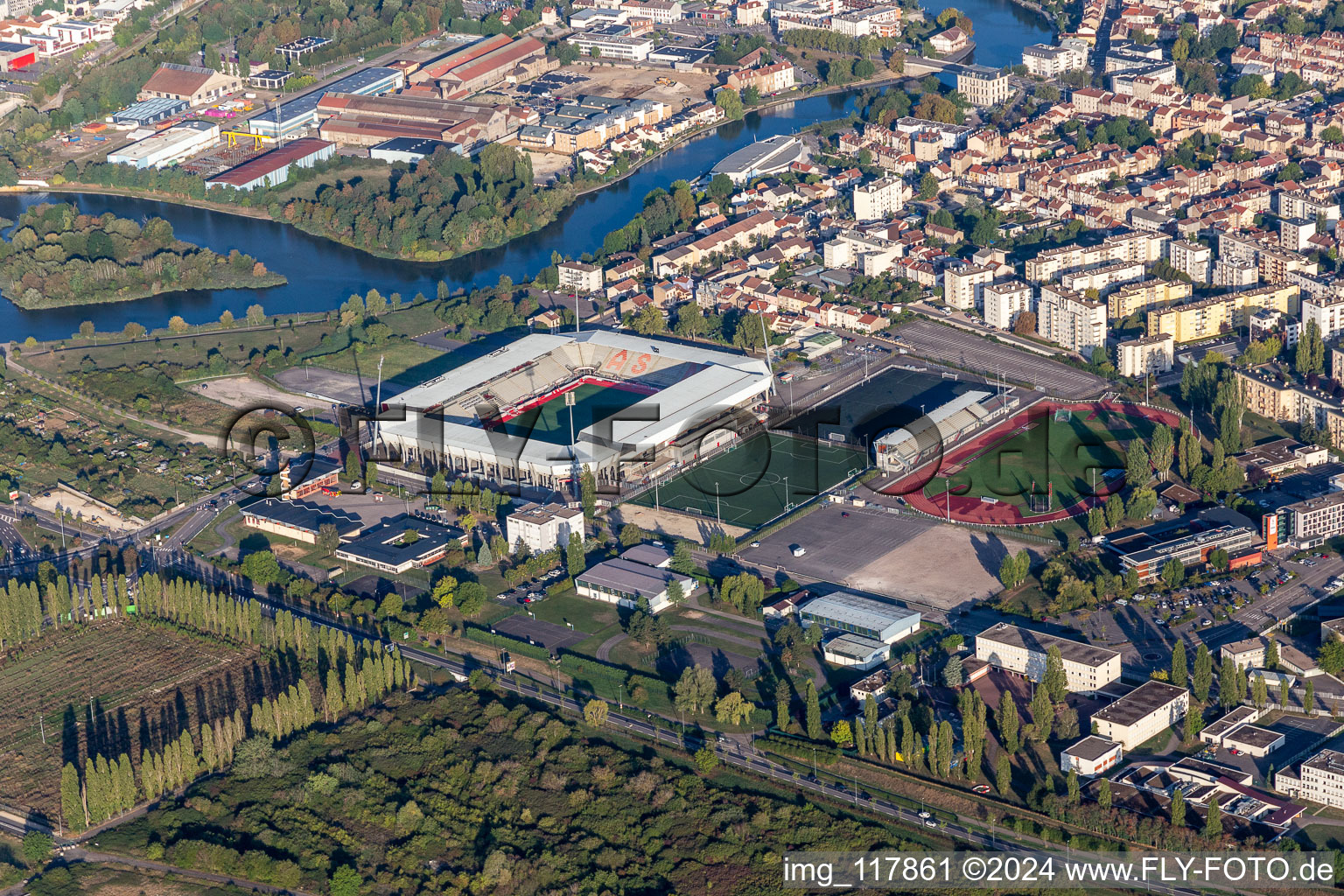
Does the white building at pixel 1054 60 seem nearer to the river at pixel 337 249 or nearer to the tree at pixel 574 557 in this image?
the river at pixel 337 249

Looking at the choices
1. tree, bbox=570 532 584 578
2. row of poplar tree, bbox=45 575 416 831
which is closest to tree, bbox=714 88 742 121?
tree, bbox=570 532 584 578

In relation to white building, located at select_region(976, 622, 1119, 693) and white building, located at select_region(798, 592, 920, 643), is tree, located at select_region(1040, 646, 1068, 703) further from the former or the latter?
white building, located at select_region(798, 592, 920, 643)

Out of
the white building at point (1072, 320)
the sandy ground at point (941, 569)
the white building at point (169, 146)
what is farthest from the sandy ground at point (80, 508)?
the white building at point (169, 146)

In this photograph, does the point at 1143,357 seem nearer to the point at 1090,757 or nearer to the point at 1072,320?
the point at 1072,320

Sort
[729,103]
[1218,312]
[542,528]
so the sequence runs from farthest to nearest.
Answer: [729,103] < [1218,312] < [542,528]

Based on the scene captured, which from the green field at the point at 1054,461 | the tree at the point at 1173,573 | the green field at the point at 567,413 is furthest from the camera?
the green field at the point at 567,413

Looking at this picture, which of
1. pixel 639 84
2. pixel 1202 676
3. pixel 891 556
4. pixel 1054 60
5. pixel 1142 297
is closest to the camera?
pixel 1202 676

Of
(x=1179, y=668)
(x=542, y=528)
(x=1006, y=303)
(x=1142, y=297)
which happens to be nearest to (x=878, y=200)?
(x=1006, y=303)
